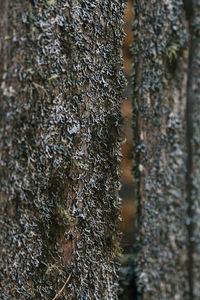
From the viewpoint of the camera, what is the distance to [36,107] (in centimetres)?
82

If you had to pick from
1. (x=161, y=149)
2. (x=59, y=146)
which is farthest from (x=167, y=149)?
(x=59, y=146)

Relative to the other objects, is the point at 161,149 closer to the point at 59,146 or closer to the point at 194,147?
the point at 194,147

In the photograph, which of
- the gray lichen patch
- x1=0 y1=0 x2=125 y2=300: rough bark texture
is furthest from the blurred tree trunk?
x1=0 y1=0 x2=125 y2=300: rough bark texture

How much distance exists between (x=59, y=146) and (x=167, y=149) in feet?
1.33

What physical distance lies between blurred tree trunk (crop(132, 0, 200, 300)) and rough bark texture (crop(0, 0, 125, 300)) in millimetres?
340

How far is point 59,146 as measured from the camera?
0.86m

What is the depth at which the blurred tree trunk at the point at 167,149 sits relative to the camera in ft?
1.54

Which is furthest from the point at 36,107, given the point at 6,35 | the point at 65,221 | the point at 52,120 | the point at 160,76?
the point at 160,76

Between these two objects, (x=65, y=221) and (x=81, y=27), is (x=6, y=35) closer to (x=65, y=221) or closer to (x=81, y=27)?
(x=81, y=27)

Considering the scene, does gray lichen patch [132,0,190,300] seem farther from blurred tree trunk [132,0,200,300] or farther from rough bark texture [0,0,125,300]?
rough bark texture [0,0,125,300]

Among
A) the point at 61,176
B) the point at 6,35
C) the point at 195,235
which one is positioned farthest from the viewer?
the point at 61,176

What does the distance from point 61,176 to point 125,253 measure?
0.78 feet

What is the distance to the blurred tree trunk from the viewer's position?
470mm

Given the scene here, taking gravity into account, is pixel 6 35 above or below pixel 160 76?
above
